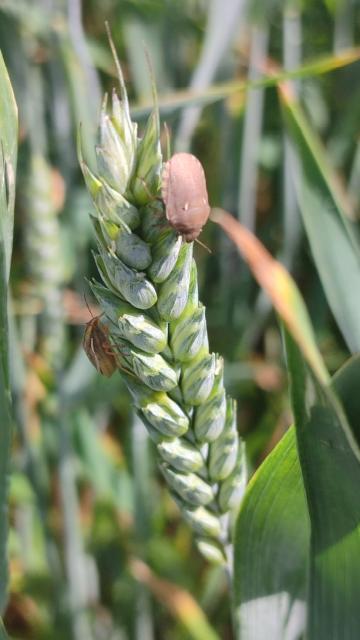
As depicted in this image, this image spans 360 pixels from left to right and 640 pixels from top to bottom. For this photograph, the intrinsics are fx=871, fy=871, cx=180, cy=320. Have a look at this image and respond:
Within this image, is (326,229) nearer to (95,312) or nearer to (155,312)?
(155,312)

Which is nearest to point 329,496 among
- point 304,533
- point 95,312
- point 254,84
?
point 304,533

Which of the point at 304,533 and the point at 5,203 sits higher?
the point at 5,203

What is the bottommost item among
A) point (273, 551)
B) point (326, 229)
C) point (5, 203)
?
point (273, 551)

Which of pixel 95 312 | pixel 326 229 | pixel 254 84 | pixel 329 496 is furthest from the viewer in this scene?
pixel 95 312

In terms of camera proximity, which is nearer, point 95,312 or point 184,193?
point 184,193

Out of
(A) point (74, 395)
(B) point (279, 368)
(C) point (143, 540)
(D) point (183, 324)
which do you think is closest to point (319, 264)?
(D) point (183, 324)

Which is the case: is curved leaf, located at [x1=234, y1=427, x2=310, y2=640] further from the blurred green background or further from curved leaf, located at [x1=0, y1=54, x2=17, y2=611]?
the blurred green background

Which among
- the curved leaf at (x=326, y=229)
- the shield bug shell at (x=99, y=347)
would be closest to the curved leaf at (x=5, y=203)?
the shield bug shell at (x=99, y=347)
